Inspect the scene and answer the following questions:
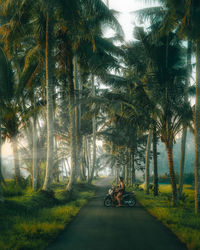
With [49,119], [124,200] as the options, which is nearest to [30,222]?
[49,119]

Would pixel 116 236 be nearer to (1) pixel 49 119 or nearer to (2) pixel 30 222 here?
(2) pixel 30 222

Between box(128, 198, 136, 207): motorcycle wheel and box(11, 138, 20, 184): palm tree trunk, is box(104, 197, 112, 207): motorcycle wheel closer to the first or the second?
box(128, 198, 136, 207): motorcycle wheel

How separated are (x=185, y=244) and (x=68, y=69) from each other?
1236 centimetres

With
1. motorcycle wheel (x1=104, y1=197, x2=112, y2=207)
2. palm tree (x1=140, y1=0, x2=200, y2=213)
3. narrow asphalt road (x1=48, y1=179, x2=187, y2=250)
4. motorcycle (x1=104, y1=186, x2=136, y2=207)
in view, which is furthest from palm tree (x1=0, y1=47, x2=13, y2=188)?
palm tree (x1=140, y1=0, x2=200, y2=213)

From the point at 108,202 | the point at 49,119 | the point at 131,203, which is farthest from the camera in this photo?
the point at 108,202

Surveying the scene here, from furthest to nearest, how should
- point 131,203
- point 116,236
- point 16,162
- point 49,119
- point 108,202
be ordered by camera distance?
1. point 16,162
2. point 108,202
3. point 131,203
4. point 49,119
5. point 116,236

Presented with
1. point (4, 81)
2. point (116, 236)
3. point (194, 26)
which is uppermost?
point (194, 26)

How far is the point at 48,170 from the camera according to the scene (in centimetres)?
1319

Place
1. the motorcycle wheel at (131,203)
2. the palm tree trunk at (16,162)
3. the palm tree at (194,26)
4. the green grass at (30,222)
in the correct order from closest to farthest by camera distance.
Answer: the green grass at (30,222) → the palm tree at (194,26) → the motorcycle wheel at (131,203) → the palm tree trunk at (16,162)

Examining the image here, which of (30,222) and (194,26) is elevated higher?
(194,26)

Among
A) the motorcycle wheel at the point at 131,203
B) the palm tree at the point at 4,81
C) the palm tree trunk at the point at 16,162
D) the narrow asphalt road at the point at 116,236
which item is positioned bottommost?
the motorcycle wheel at the point at 131,203

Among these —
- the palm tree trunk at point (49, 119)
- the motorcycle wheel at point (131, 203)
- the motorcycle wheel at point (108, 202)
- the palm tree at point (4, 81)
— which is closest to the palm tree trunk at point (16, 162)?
the palm tree trunk at point (49, 119)

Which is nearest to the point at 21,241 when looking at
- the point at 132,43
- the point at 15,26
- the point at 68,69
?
the point at 15,26

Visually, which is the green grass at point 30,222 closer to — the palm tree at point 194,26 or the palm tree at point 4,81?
the palm tree at point 4,81
